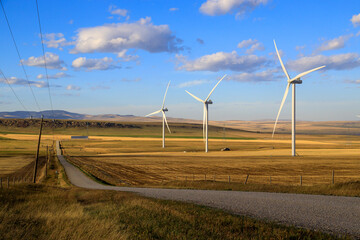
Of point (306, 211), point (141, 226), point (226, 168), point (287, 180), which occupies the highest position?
point (141, 226)

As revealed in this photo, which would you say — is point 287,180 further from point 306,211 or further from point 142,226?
point 142,226

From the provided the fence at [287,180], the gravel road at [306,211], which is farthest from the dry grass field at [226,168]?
the gravel road at [306,211]

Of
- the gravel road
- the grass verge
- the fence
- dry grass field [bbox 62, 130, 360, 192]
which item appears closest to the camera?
the grass verge

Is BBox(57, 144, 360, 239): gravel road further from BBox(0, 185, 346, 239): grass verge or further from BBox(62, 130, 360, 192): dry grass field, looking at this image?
BBox(62, 130, 360, 192): dry grass field

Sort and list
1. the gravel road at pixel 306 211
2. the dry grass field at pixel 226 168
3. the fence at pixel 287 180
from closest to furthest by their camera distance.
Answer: the gravel road at pixel 306 211 → the fence at pixel 287 180 → the dry grass field at pixel 226 168

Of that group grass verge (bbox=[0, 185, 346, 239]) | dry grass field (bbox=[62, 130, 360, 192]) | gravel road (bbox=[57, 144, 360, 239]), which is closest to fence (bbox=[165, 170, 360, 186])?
dry grass field (bbox=[62, 130, 360, 192])

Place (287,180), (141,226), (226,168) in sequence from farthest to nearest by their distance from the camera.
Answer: (226,168)
(287,180)
(141,226)

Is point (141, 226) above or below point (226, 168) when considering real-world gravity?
above

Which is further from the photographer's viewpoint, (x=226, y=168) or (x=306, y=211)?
(x=226, y=168)

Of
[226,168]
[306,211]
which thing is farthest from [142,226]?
[226,168]

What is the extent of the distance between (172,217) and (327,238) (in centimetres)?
579

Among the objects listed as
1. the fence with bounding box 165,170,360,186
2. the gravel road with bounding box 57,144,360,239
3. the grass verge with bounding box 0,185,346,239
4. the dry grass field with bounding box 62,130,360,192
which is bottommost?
the dry grass field with bounding box 62,130,360,192

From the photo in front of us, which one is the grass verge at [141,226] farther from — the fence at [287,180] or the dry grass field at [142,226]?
the fence at [287,180]

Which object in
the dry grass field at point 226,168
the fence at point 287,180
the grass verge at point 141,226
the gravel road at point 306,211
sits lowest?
the dry grass field at point 226,168
